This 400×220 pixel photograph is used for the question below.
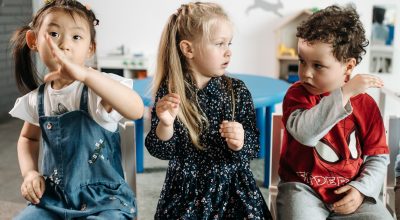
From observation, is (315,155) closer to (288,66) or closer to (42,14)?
(42,14)

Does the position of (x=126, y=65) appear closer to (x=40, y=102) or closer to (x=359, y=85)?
Result: (x=40, y=102)

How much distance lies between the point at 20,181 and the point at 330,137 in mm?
1758

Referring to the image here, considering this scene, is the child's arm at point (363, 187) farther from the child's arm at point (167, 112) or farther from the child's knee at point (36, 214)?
the child's knee at point (36, 214)

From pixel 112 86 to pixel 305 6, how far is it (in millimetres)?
3097

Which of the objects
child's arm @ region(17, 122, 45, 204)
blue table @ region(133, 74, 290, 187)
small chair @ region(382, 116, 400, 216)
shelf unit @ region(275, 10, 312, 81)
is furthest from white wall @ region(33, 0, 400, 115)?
child's arm @ region(17, 122, 45, 204)

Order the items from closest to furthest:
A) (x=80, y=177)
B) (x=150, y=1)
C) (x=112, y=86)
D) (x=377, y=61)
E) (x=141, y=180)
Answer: (x=112, y=86), (x=80, y=177), (x=141, y=180), (x=377, y=61), (x=150, y=1)

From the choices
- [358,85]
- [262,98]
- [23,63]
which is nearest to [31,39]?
[23,63]

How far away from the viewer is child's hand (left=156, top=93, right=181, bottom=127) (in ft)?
3.16

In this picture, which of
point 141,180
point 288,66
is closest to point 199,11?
point 141,180

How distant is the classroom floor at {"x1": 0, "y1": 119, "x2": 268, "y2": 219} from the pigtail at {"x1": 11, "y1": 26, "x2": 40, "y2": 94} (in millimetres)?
920

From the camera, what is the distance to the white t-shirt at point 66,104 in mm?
999

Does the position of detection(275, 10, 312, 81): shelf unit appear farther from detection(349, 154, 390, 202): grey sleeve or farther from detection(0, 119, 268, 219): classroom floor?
detection(349, 154, 390, 202): grey sleeve

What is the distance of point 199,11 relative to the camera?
1.07 meters

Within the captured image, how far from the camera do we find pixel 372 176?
3.42ft
